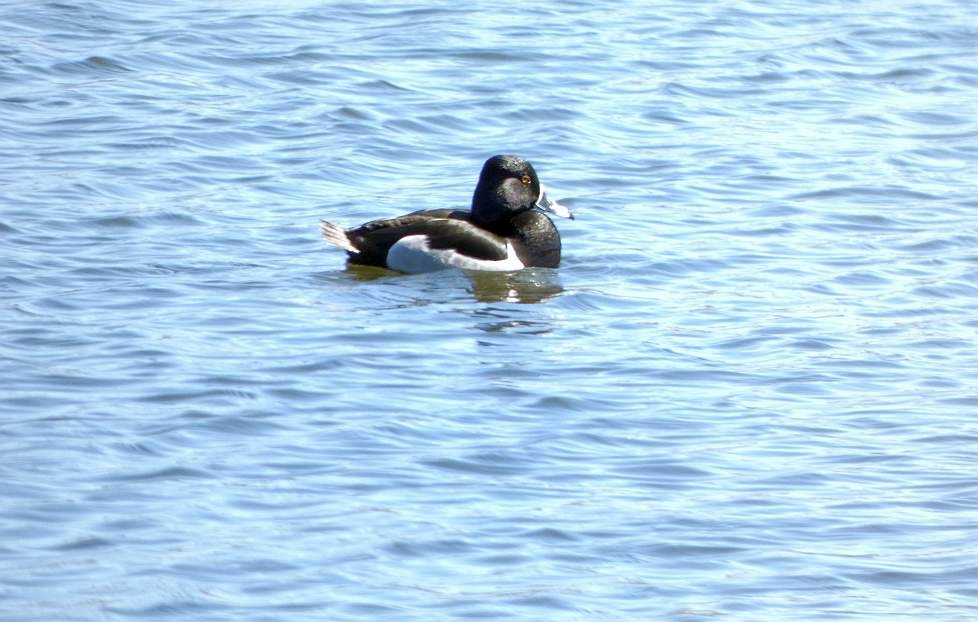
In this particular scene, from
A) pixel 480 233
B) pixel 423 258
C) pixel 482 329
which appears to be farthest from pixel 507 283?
pixel 482 329

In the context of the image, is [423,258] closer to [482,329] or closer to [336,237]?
[336,237]

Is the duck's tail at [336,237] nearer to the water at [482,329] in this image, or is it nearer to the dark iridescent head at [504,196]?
the water at [482,329]

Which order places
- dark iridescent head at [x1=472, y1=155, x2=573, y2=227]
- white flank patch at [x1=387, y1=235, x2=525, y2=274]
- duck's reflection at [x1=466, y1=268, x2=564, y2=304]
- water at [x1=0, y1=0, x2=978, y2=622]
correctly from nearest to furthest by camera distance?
water at [x1=0, y1=0, x2=978, y2=622] → duck's reflection at [x1=466, y1=268, x2=564, y2=304] → white flank patch at [x1=387, y1=235, x2=525, y2=274] → dark iridescent head at [x1=472, y1=155, x2=573, y2=227]

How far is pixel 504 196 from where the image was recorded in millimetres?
11945

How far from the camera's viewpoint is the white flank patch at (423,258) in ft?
36.9

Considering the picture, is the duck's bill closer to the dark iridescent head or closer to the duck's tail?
the dark iridescent head

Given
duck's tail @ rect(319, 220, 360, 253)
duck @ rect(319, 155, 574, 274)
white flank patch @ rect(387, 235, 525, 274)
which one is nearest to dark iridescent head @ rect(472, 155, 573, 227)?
duck @ rect(319, 155, 574, 274)

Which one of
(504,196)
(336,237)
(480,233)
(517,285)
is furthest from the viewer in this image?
(504,196)

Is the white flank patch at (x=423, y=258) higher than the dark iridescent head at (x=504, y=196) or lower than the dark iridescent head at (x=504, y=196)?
lower

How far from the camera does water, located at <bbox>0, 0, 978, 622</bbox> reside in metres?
6.44

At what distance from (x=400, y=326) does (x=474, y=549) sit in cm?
351

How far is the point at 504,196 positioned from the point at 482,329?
204 cm

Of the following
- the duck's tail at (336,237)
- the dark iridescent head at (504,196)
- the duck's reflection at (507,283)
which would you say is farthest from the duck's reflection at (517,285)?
the duck's tail at (336,237)

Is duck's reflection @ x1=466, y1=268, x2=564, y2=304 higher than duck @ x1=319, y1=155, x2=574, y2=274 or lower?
lower
